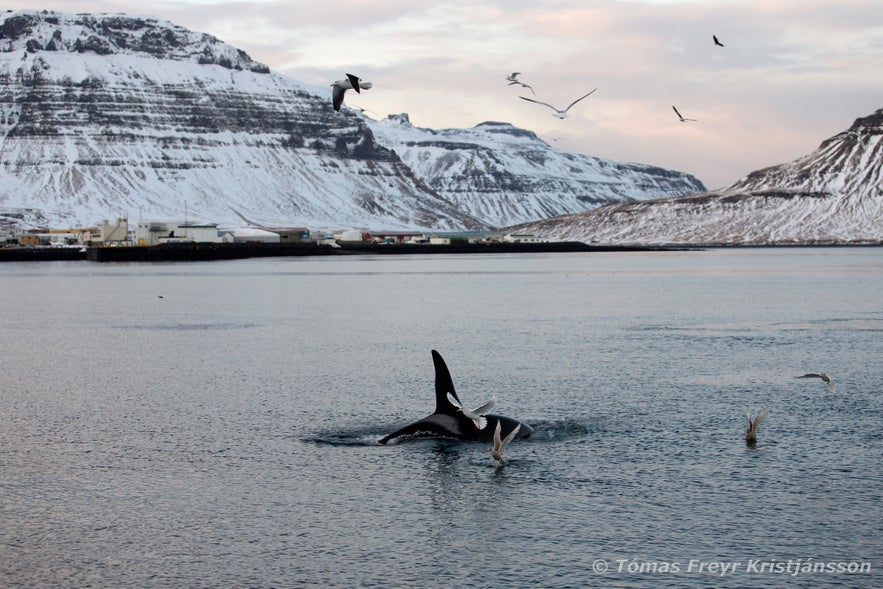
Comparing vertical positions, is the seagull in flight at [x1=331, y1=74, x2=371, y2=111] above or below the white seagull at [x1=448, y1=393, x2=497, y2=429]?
above

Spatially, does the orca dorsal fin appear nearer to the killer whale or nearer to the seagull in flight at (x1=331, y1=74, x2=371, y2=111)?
the killer whale

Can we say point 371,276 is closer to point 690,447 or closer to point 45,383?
point 45,383

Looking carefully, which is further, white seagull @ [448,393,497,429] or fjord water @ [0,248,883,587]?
white seagull @ [448,393,497,429]

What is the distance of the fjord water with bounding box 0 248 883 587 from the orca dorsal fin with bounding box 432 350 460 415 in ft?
6.15

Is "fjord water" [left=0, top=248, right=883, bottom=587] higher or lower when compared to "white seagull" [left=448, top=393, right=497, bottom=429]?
lower

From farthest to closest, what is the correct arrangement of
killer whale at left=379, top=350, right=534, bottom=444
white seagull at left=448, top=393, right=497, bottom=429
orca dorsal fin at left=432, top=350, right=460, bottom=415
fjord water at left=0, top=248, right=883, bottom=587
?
killer whale at left=379, top=350, right=534, bottom=444
orca dorsal fin at left=432, top=350, right=460, bottom=415
white seagull at left=448, top=393, right=497, bottom=429
fjord water at left=0, top=248, right=883, bottom=587

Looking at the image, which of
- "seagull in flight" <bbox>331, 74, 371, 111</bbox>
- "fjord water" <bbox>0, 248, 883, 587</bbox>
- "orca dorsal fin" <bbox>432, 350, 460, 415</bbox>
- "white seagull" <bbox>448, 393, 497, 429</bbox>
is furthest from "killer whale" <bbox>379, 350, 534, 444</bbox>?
"seagull in flight" <bbox>331, 74, 371, 111</bbox>

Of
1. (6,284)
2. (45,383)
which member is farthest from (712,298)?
(6,284)

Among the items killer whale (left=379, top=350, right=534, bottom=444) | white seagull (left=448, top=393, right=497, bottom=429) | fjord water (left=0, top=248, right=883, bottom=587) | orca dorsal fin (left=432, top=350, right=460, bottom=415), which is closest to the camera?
fjord water (left=0, top=248, right=883, bottom=587)

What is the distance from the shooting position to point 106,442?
124 feet

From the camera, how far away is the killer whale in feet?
120

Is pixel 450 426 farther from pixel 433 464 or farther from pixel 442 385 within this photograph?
pixel 433 464

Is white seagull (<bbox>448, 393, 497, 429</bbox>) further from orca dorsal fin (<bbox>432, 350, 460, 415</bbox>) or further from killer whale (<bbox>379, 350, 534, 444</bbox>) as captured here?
killer whale (<bbox>379, 350, 534, 444</bbox>)

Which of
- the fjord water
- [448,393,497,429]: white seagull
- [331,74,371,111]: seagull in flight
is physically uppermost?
[331,74,371,111]: seagull in flight
